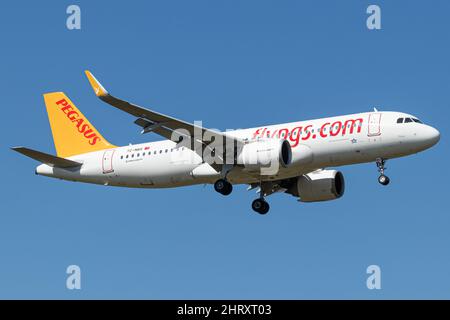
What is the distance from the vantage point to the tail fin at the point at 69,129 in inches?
2141

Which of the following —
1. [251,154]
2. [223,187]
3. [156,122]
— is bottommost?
[223,187]

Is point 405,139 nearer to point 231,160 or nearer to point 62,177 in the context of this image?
point 231,160

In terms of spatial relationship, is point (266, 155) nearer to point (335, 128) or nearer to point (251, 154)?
point (251, 154)

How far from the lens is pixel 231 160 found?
47.9 m

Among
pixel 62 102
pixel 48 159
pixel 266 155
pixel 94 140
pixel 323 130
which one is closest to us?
pixel 266 155

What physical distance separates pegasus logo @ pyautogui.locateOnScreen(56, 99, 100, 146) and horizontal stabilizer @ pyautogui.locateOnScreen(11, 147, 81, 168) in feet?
6.49

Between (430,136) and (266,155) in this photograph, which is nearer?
(430,136)

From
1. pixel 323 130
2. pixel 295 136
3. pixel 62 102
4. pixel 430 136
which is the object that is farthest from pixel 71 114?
Answer: pixel 430 136

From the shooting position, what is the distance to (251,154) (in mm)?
47062

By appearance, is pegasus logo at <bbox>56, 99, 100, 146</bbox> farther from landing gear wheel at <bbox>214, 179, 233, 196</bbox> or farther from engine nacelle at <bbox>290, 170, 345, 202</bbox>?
engine nacelle at <bbox>290, 170, 345, 202</bbox>

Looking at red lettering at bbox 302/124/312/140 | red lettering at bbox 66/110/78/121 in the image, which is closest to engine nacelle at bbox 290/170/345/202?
red lettering at bbox 302/124/312/140

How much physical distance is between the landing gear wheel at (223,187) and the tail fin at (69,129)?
827 centimetres

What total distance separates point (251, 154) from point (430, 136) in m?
8.42

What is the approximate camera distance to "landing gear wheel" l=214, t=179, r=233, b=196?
48.1 m
